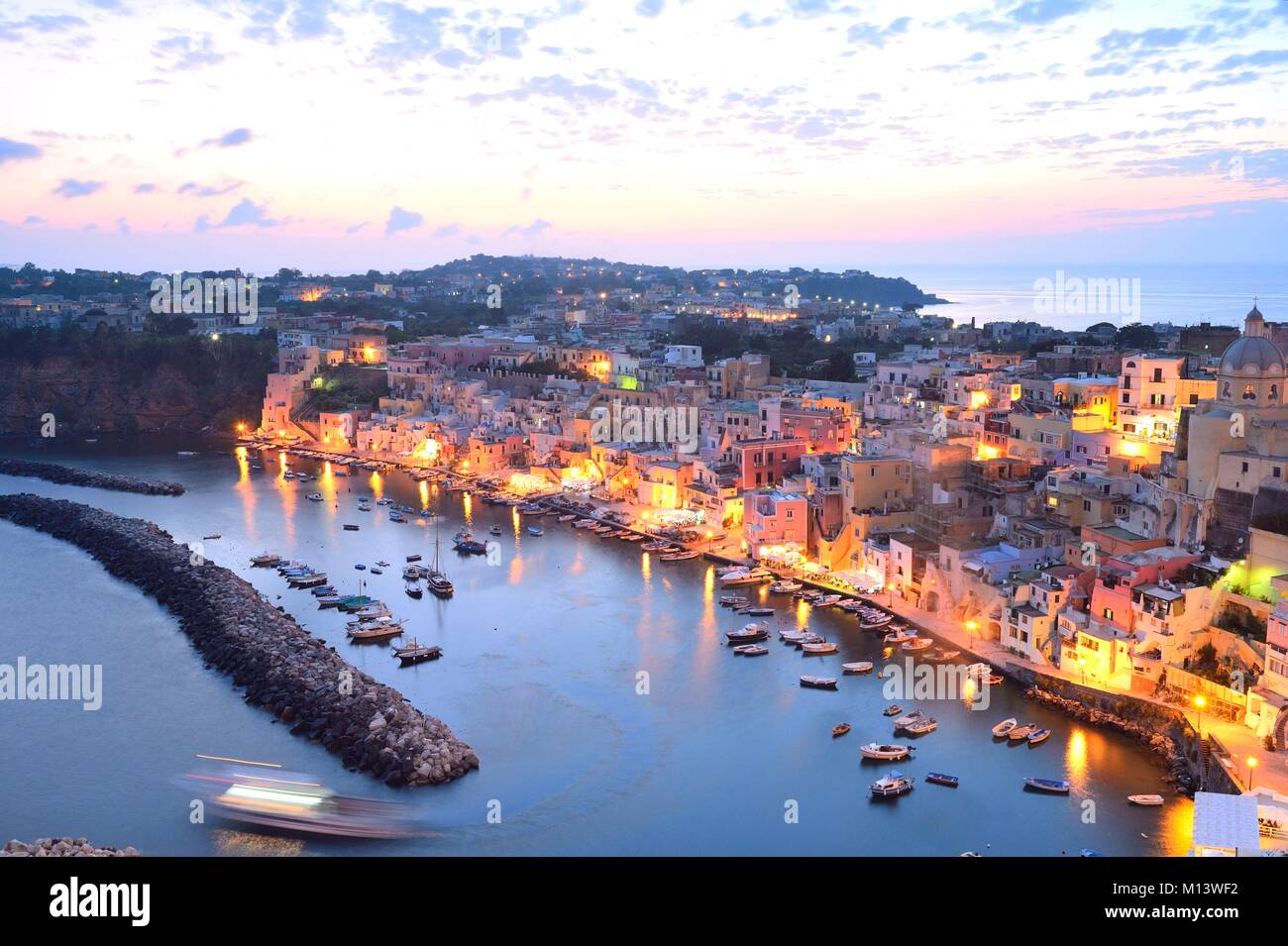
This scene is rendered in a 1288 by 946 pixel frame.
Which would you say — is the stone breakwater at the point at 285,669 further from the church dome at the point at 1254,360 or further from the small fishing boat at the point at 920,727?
the church dome at the point at 1254,360

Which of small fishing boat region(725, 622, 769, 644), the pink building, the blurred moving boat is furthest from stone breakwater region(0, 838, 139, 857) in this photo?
the pink building

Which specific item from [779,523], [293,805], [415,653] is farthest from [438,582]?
[293,805]

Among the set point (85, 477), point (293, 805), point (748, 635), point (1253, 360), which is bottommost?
point (293, 805)

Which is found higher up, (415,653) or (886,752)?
(415,653)

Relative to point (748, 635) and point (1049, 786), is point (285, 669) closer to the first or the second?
point (748, 635)

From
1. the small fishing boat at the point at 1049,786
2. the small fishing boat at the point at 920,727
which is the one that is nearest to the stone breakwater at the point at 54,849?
the small fishing boat at the point at 920,727
